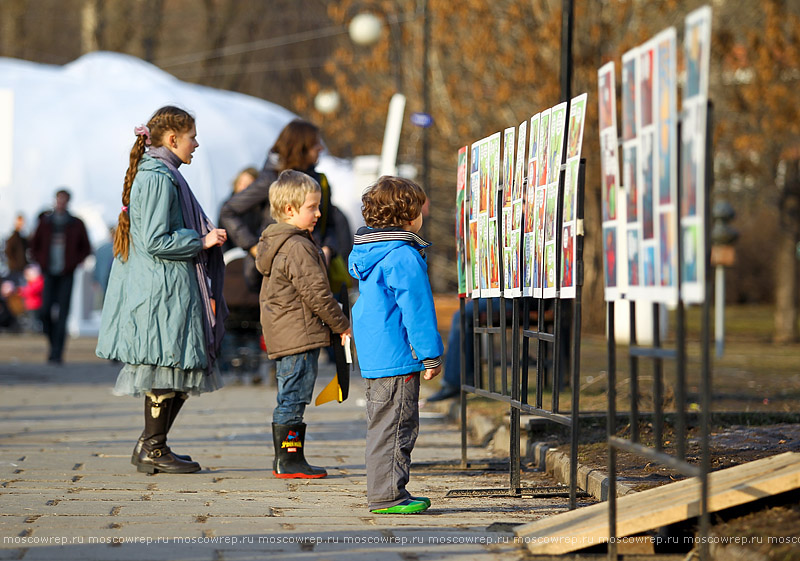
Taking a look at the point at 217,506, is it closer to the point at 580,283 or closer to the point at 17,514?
the point at 17,514

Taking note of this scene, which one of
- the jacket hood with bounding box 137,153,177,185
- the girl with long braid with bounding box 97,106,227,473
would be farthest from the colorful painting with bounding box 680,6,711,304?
the jacket hood with bounding box 137,153,177,185

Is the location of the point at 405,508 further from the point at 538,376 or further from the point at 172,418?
the point at 172,418

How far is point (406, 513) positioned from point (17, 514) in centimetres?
176

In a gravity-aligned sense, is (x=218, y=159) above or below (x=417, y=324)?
above

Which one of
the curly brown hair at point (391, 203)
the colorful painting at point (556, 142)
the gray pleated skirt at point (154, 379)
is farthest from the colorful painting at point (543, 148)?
the gray pleated skirt at point (154, 379)

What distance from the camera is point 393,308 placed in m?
5.95

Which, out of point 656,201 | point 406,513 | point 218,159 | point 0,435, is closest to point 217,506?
point 406,513

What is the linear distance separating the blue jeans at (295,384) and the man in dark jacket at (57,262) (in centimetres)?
973

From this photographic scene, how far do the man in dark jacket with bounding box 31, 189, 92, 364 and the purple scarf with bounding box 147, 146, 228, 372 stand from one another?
922 cm

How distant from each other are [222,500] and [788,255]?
2006cm

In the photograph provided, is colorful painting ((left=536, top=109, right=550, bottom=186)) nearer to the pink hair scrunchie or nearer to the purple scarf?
the purple scarf

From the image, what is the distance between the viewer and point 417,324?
580 centimetres

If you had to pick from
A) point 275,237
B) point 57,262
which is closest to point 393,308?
point 275,237

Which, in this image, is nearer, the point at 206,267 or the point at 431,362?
the point at 431,362
